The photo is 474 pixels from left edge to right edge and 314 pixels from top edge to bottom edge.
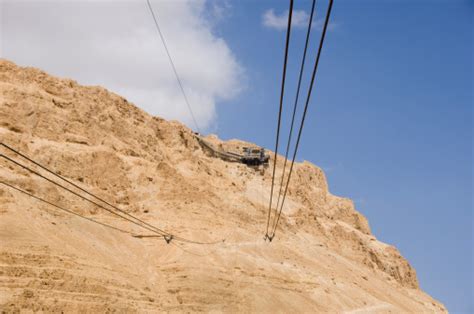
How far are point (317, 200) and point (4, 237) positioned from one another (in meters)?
64.6

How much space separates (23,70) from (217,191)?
27.7 metres

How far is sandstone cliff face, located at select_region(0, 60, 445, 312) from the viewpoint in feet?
115

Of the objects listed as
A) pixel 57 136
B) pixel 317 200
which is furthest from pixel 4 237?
pixel 317 200

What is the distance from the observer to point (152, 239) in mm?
48562

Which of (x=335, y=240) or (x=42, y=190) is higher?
(x=335, y=240)

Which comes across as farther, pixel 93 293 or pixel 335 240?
pixel 335 240

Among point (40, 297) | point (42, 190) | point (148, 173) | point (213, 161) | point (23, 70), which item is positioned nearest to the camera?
point (40, 297)

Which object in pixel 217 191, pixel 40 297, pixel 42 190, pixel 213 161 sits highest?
pixel 213 161

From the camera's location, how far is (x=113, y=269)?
3794cm

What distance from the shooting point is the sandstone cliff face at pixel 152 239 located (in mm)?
35094

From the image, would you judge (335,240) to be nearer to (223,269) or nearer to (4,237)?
(223,269)

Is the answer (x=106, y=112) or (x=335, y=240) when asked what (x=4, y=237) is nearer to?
(x=106, y=112)

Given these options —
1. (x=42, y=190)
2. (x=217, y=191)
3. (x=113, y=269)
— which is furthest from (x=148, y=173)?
(x=113, y=269)

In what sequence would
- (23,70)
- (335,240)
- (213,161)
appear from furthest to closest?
1. (213,161)
2. (335,240)
3. (23,70)
